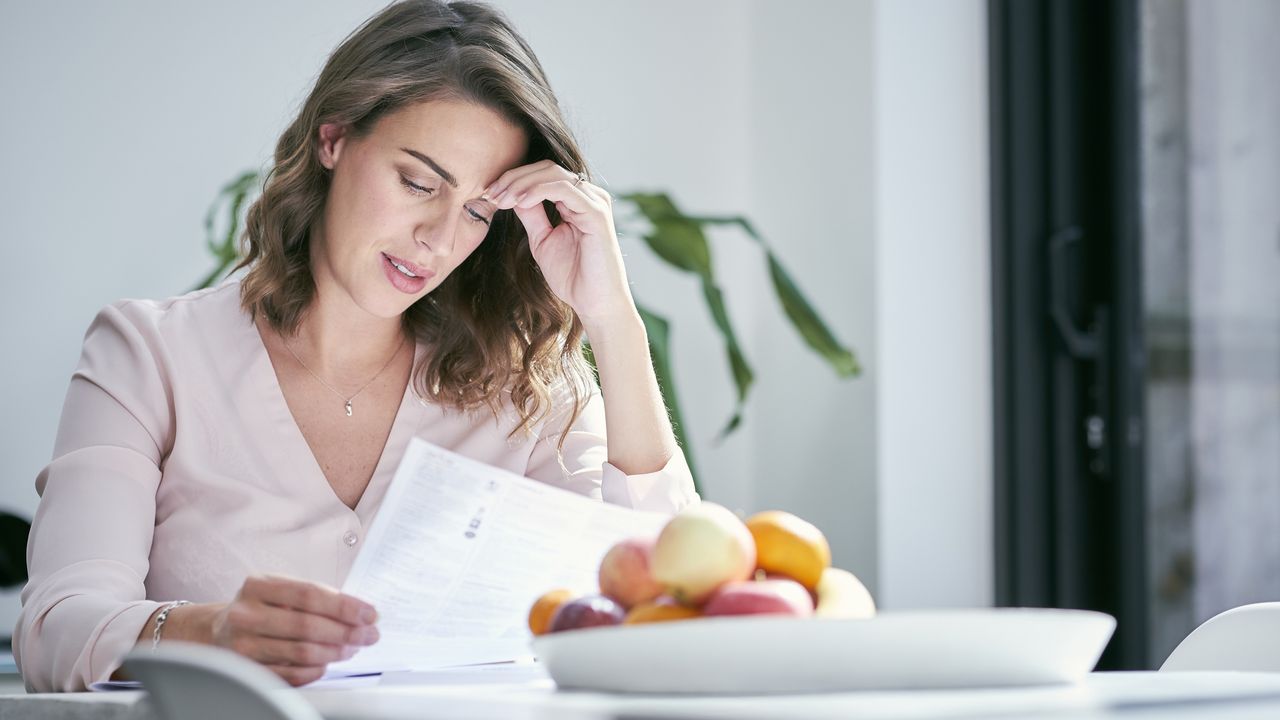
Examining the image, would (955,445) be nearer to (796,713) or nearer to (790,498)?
(790,498)

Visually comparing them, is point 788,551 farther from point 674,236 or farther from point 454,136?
point 674,236

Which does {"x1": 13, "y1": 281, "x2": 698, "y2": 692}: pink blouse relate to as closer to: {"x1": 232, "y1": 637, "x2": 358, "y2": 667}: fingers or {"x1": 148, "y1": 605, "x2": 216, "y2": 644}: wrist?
{"x1": 148, "y1": 605, "x2": 216, "y2": 644}: wrist

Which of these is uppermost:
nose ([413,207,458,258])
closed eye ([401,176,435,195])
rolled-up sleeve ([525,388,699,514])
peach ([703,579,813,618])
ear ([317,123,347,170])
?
ear ([317,123,347,170])

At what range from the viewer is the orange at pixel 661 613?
2.36 feet

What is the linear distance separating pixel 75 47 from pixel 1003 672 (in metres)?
2.37

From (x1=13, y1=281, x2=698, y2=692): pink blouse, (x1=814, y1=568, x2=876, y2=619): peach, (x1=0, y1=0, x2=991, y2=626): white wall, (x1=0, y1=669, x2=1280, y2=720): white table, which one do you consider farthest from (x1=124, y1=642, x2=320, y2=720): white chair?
(x1=0, y1=0, x2=991, y2=626): white wall

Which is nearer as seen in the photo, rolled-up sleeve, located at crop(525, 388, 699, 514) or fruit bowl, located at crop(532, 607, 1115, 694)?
fruit bowl, located at crop(532, 607, 1115, 694)

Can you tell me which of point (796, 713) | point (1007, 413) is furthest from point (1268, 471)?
point (796, 713)

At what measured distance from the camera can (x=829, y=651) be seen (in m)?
0.62

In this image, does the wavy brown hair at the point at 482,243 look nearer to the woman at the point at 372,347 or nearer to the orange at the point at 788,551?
the woman at the point at 372,347

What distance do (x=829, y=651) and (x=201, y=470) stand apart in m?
0.90

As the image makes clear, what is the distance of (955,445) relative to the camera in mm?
2729

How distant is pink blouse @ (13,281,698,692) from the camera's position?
1.17m

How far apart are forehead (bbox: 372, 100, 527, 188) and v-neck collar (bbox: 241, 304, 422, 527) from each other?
269mm
